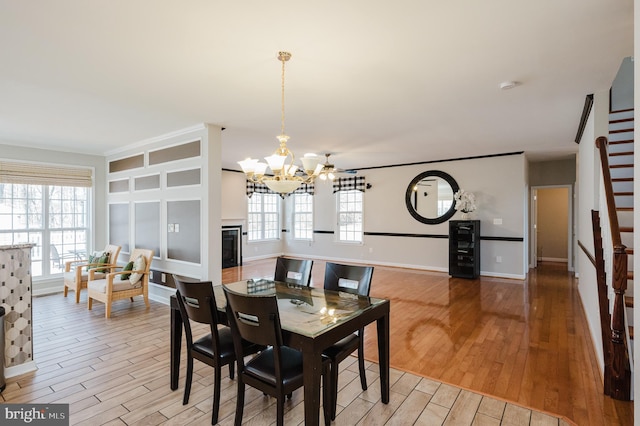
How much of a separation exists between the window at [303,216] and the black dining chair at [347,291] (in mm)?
6747

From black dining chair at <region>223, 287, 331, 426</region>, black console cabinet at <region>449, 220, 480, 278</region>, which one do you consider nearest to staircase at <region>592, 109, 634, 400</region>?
black dining chair at <region>223, 287, 331, 426</region>

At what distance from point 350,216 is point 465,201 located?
9.98 feet

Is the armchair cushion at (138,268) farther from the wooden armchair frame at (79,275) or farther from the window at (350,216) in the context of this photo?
the window at (350,216)

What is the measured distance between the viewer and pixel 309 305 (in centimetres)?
232

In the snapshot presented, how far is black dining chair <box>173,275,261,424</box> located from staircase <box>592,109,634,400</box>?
2.57m

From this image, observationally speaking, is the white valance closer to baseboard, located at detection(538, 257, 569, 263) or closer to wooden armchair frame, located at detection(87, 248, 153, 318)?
wooden armchair frame, located at detection(87, 248, 153, 318)

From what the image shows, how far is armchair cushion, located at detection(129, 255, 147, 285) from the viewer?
463 cm

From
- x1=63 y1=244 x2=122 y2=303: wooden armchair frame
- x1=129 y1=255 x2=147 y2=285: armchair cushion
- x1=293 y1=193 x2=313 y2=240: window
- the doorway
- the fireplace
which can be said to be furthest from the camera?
x1=293 y1=193 x2=313 y2=240: window

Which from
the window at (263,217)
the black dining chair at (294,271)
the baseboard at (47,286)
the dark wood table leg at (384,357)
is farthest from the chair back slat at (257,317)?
the window at (263,217)

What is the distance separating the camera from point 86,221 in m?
6.19

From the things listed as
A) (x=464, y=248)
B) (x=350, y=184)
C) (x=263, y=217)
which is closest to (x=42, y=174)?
(x=263, y=217)

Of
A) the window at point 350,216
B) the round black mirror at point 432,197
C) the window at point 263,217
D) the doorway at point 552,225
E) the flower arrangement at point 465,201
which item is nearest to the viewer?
the flower arrangement at point 465,201

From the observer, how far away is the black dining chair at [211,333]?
216 centimetres

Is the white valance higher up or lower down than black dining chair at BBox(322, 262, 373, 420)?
higher up
